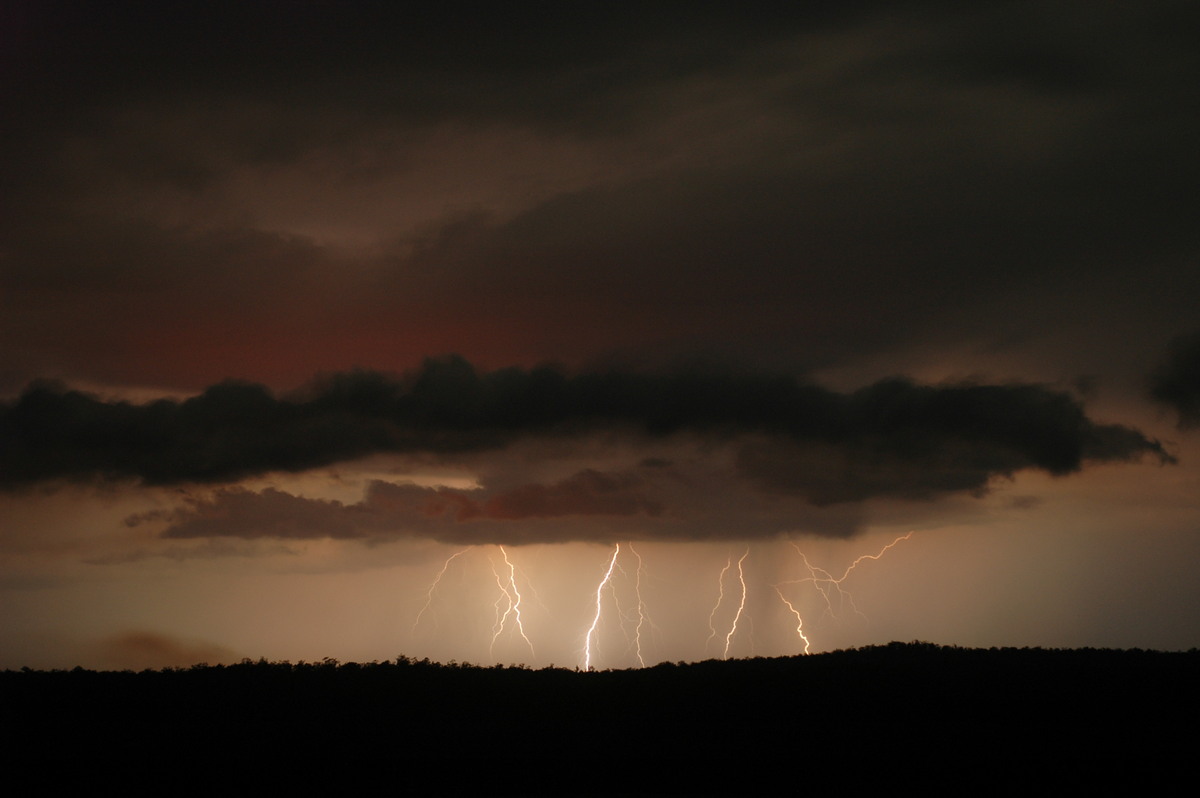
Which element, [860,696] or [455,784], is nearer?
[455,784]

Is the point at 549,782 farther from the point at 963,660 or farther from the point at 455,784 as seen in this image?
the point at 963,660

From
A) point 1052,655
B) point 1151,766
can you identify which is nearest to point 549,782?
point 1151,766

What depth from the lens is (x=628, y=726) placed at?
3375 centimetres

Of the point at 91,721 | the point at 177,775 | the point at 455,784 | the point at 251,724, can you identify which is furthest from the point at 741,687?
the point at 91,721

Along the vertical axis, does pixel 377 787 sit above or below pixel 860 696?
below

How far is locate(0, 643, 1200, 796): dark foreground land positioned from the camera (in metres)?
28.2

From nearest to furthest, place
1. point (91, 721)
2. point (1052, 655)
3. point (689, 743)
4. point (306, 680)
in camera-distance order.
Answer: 1. point (689, 743)
2. point (91, 721)
3. point (306, 680)
4. point (1052, 655)

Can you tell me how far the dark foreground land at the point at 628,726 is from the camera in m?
28.2

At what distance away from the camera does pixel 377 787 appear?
1101 inches

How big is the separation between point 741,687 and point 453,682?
413 inches

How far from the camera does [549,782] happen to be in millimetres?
28688

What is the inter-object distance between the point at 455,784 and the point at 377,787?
200 centimetres

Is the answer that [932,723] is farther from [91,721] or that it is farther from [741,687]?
[91,721]

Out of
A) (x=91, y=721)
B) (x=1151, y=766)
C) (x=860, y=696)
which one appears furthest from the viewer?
(x=860, y=696)
